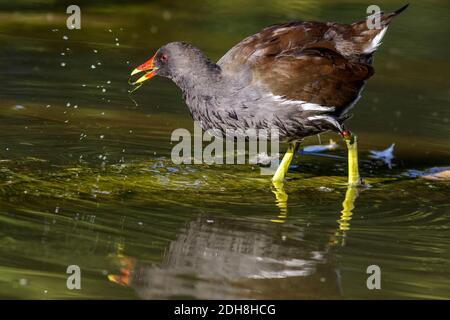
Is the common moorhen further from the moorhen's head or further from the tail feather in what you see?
the tail feather

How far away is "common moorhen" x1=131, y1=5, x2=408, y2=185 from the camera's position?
7211 millimetres

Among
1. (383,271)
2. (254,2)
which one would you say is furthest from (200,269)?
(254,2)

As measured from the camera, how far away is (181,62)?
289 inches

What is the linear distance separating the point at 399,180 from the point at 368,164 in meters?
0.64

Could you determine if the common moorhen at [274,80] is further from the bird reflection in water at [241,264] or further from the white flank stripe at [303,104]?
the bird reflection in water at [241,264]

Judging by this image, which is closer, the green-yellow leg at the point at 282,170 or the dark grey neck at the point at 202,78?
the dark grey neck at the point at 202,78

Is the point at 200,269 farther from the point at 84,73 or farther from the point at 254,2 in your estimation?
the point at 254,2

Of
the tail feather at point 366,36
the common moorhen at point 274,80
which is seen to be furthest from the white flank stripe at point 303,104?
the tail feather at point 366,36

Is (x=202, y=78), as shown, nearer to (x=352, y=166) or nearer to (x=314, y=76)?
(x=314, y=76)

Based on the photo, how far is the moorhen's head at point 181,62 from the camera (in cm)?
728

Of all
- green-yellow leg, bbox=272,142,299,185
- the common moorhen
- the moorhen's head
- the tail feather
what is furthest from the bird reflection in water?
the tail feather

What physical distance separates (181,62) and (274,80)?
722mm

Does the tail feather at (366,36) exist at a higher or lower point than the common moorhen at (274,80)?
higher

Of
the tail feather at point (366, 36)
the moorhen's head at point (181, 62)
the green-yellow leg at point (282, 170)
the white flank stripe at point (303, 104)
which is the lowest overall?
the green-yellow leg at point (282, 170)
